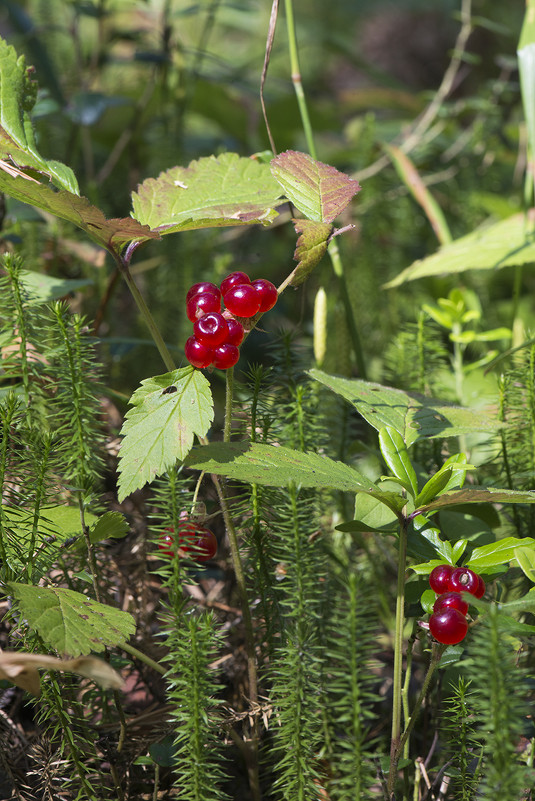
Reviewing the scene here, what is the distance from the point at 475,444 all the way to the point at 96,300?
89cm

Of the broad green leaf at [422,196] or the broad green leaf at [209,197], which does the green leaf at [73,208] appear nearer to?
the broad green leaf at [209,197]

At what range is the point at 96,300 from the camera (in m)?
1.62

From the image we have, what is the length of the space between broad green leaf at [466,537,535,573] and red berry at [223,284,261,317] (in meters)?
0.36

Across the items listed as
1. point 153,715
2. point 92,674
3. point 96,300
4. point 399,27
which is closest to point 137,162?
point 96,300

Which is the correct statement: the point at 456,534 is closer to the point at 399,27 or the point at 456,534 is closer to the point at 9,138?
the point at 9,138

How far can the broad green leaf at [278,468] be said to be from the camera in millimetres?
748

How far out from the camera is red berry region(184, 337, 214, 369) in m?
0.77

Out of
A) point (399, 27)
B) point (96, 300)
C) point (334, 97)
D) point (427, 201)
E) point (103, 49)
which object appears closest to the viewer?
point (96, 300)

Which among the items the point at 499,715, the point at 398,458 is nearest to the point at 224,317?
the point at 398,458

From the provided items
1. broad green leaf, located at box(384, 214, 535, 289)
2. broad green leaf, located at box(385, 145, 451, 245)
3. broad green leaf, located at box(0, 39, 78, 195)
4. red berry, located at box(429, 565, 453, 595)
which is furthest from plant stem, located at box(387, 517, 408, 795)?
broad green leaf, located at box(385, 145, 451, 245)

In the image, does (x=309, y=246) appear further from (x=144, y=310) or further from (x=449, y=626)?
(x=449, y=626)

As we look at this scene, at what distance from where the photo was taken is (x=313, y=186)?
861 millimetres

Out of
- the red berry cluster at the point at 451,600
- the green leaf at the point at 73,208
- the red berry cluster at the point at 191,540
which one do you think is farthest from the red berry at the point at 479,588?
the green leaf at the point at 73,208

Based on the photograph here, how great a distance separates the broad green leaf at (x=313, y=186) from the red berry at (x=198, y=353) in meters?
0.20
